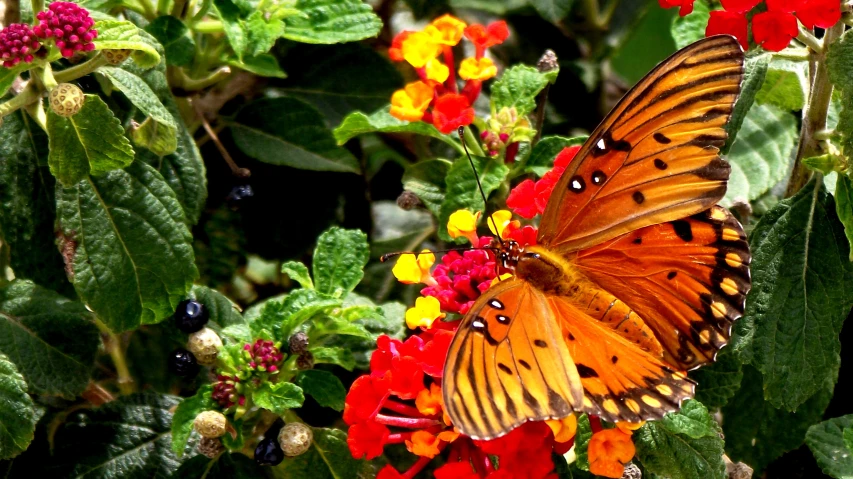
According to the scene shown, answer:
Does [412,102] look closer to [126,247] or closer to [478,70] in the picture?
[478,70]

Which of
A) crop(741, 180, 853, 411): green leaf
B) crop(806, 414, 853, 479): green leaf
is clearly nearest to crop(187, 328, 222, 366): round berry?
crop(741, 180, 853, 411): green leaf

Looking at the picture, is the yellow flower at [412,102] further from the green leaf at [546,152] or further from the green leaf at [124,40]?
the green leaf at [124,40]

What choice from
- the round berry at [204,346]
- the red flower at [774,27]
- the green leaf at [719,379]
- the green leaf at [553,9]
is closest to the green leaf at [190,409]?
the round berry at [204,346]

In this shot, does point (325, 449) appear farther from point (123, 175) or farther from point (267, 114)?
point (267, 114)

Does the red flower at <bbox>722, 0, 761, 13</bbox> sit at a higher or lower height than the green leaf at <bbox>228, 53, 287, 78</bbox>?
higher

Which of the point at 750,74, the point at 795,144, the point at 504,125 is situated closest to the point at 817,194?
the point at 750,74

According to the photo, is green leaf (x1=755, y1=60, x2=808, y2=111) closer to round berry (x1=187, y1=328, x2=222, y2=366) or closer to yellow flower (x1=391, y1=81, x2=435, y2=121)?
yellow flower (x1=391, y1=81, x2=435, y2=121)
